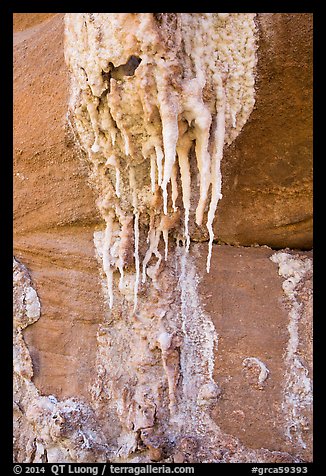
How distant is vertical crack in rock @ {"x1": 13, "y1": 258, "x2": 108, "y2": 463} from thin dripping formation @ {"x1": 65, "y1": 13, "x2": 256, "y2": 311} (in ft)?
3.36

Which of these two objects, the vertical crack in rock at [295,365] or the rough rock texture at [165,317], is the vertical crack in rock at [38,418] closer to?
the rough rock texture at [165,317]

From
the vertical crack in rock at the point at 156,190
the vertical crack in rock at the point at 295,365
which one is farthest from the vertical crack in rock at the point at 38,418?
the vertical crack in rock at the point at 295,365

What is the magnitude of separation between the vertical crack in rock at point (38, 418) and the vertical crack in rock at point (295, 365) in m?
1.14

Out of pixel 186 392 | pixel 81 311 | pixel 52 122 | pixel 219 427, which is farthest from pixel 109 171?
pixel 219 427

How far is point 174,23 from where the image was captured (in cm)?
197

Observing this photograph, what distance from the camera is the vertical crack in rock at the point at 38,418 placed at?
2.67m

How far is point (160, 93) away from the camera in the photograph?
1.97m

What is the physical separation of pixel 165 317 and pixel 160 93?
1.42m

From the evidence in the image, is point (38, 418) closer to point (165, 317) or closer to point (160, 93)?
point (165, 317)

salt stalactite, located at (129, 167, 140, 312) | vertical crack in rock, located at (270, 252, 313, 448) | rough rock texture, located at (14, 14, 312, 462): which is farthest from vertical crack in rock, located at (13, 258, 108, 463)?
vertical crack in rock, located at (270, 252, 313, 448)

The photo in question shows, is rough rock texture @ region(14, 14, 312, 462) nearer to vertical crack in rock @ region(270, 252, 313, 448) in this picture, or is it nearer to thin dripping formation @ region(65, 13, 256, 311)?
vertical crack in rock @ region(270, 252, 313, 448)

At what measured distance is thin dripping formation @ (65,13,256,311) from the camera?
1.96m

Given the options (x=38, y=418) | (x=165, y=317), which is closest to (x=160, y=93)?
(x=165, y=317)

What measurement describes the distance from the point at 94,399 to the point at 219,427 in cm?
80
